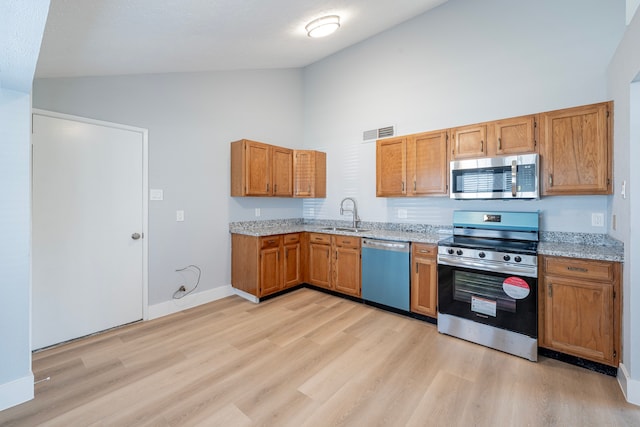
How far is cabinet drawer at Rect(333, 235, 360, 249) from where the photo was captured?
3.69 m

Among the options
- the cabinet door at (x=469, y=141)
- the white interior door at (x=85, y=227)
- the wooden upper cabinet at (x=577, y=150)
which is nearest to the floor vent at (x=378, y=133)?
the cabinet door at (x=469, y=141)

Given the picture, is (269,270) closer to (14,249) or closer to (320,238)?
(320,238)

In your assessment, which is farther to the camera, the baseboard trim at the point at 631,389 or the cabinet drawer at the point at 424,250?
the cabinet drawer at the point at 424,250

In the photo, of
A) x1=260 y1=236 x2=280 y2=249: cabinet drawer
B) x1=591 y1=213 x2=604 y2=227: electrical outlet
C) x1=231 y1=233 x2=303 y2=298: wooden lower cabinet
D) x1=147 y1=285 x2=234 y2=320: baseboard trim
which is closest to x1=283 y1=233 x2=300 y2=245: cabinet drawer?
x1=231 y1=233 x2=303 y2=298: wooden lower cabinet

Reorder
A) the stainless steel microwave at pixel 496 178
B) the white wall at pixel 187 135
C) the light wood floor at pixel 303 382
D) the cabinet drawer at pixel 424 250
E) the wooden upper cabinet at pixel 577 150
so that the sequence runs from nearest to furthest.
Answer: the light wood floor at pixel 303 382 → the wooden upper cabinet at pixel 577 150 → the stainless steel microwave at pixel 496 178 → the white wall at pixel 187 135 → the cabinet drawer at pixel 424 250

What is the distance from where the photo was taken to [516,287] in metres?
2.44

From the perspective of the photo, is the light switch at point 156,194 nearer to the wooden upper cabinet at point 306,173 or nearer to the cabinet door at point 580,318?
the wooden upper cabinet at point 306,173

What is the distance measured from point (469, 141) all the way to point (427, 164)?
0.51 metres

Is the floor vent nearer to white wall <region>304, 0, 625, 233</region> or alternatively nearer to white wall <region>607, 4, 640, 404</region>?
white wall <region>304, 0, 625, 233</region>

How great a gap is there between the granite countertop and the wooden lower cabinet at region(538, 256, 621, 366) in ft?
0.23

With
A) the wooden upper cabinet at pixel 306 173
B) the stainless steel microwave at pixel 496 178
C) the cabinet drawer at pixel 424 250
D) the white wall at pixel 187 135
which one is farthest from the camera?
the wooden upper cabinet at pixel 306 173

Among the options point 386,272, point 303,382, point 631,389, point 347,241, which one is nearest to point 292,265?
point 347,241

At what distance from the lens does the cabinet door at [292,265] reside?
13.2 feet

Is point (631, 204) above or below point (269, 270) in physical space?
above
